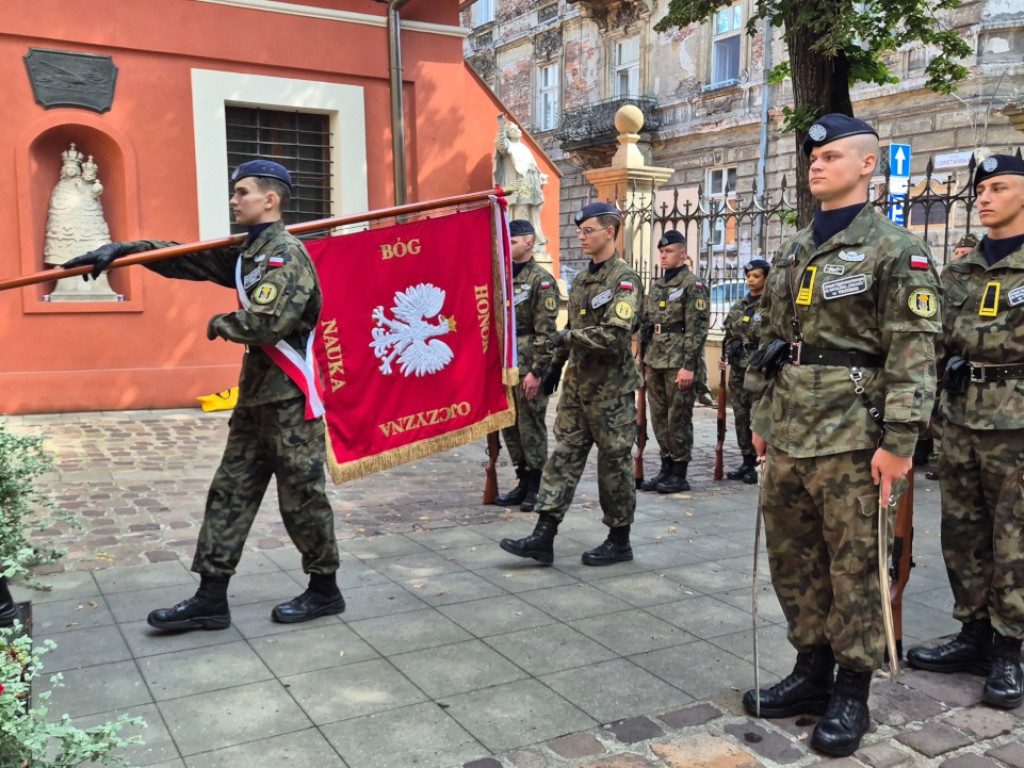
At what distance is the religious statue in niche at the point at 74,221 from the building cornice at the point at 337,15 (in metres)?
2.43

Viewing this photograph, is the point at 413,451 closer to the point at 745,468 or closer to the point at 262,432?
the point at 262,432

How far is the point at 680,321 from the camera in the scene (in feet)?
25.5

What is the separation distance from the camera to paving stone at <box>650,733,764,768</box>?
3.15m

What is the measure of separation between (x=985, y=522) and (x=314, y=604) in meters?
3.04

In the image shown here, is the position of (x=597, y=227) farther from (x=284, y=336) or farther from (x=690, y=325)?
(x=690, y=325)

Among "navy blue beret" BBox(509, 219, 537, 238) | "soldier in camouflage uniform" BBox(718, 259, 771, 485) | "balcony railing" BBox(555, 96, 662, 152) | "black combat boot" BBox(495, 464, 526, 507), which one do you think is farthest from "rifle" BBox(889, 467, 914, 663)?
"balcony railing" BBox(555, 96, 662, 152)

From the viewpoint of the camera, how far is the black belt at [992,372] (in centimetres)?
382

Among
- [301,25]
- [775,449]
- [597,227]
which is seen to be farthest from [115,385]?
[775,449]

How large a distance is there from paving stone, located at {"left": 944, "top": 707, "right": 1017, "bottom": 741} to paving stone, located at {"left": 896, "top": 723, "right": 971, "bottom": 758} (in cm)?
5

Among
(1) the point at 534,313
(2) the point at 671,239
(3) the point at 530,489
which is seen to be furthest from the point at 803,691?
(2) the point at 671,239

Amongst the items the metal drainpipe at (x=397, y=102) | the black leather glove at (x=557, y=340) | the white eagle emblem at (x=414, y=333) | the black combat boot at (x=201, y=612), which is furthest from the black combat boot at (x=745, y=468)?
the metal drainpipe at (x=397, y=102)

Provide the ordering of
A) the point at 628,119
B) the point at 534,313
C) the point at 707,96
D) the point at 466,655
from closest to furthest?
the point at 466,655, the point at 534,313, the point at 628,119, the point at 707,96

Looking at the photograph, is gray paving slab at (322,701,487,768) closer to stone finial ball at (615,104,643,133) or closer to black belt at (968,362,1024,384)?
black belt at (968,362,1024,384)

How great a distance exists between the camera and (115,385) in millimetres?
10656
